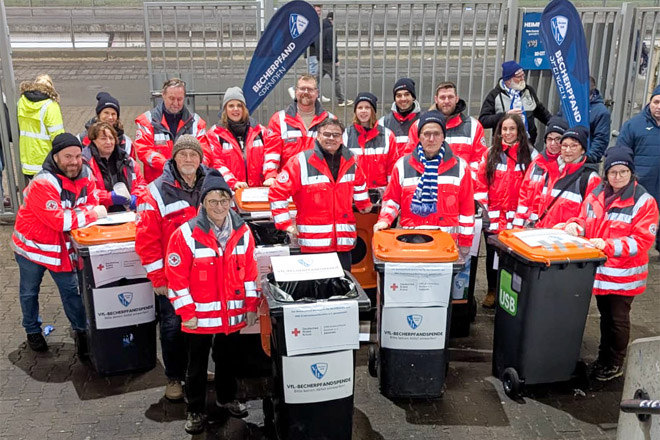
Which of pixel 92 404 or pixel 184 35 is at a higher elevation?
pixel 184 35

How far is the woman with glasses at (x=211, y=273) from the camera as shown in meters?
4.29

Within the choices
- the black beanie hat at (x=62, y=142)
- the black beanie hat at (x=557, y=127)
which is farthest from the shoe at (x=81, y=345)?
the black beanie hat at (x=557, y=127)

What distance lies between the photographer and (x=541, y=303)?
4852 millimetres

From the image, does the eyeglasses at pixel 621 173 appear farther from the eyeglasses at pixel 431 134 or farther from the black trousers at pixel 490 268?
the black trousers at pixel 490 268

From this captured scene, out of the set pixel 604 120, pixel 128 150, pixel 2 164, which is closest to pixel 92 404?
pixel 128 150

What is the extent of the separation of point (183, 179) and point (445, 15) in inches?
184

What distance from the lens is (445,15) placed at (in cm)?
826

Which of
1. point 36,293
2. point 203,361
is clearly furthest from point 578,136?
point 36,293

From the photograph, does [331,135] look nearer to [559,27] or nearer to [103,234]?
[103,234]

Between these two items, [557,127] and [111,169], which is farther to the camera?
[111,169]

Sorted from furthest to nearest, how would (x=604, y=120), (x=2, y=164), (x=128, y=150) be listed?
(x=2, y=164)
(x=604, y=120)
(x=128, y=150)

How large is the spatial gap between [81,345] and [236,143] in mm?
2203

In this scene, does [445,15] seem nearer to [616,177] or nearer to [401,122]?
[401,122]

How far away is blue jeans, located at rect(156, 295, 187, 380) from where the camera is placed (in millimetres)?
4852
